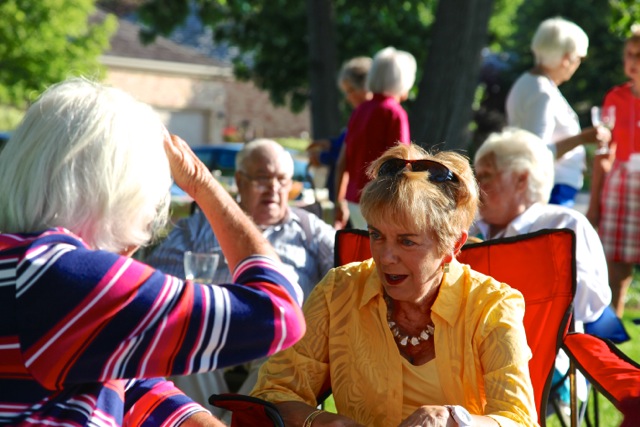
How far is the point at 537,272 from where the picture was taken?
3.33 m

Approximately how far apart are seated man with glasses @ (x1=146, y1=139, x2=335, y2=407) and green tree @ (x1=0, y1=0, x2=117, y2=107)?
629 inches

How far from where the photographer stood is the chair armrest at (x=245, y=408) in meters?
2.70

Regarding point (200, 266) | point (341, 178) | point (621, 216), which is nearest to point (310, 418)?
point (200, 266)

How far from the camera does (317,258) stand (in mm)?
4352

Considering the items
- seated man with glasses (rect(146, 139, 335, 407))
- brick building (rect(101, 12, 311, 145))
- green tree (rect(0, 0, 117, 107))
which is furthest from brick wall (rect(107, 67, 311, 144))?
seated man with glasses (rect(146, 139, 335, 407))

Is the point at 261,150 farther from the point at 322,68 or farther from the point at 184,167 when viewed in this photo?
the point at 322,68

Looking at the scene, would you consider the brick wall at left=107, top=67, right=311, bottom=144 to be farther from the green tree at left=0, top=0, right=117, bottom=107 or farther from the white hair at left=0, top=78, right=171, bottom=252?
the white hair at left=0, top=78, right=171, bottom=252

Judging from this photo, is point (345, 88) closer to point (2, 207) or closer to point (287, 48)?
point (2, 207)

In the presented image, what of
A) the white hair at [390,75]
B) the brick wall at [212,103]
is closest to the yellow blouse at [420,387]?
the white hair at [390,75]

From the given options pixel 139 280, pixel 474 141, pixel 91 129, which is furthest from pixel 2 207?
pixel 474 141

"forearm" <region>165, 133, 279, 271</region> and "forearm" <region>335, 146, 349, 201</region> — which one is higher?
"forearm" <region>165, 133, 279, 271</region>

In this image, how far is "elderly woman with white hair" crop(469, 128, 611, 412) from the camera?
396 centimetres

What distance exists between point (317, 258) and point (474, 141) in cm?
2052

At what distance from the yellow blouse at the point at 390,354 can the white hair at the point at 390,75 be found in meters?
3.26
